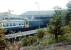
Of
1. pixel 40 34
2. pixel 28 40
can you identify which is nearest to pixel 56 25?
pixel 40 34

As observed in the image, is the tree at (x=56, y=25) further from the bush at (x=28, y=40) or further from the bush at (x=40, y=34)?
the bush at (x=28, y=40)

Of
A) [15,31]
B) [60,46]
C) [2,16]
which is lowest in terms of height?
[60,46]

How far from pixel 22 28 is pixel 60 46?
0.62 meters

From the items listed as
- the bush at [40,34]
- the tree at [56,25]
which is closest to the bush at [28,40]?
the bush at [40,34]

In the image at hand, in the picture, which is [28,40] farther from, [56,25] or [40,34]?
[56,25]

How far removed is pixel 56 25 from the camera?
3150 mm

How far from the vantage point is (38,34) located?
308 centimetres

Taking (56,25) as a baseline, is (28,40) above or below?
below

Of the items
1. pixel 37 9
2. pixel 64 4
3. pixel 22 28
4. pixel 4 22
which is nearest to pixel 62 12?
pixel 64 4

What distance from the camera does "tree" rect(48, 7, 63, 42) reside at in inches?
123

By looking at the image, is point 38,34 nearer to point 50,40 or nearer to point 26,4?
point 50,40

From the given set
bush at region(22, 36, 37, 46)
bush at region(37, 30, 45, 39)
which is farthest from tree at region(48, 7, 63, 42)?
bush at region(22, 36, 37, 46)

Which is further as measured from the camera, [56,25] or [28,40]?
[56,25]

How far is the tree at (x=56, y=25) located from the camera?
3.12 metres
